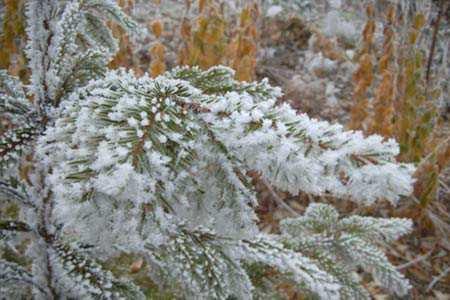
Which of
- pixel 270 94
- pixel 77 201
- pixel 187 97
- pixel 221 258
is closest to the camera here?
pixel 77 201

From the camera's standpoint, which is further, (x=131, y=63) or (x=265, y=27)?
(x=265, y=27)

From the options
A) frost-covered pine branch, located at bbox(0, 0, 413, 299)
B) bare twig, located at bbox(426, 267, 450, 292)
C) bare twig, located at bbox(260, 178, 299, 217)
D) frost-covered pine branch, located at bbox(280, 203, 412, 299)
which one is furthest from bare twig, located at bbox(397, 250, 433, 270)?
frost-covered pine branch, located at bbox(0, 0, 413, 299)

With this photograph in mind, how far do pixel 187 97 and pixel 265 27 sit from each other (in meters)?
3.57

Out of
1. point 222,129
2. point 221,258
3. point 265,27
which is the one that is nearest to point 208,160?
point 222,129

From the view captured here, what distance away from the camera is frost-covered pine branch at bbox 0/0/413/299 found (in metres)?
0.61

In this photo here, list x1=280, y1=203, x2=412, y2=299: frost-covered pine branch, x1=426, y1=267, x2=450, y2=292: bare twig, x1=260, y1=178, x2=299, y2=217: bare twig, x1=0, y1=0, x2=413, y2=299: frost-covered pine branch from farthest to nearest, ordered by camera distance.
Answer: x1=260, y1=178, x2=299, y2=217: bare twig
x1=426, y1=267, x2=450, y2=292: bare twig
x1=280, y1=203, x2=412, y2=299: frost-covered pine branch
x1=0, y1=0, x2=413, y2=299: frost-covered pine branch

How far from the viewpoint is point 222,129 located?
668 millimetres

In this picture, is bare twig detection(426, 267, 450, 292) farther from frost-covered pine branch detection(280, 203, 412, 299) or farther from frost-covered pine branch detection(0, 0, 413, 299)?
frost-covered pine branch detection(0, 0, 413, 299)

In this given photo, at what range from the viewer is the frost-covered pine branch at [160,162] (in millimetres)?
607

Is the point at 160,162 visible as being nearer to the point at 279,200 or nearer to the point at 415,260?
the point at 279,200

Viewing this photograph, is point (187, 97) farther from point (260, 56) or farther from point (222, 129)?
point (260, 56)

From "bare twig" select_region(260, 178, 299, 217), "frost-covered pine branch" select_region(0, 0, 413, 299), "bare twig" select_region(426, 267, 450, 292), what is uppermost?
"frost-covered pine branch" select_region(0, 0, 413, 299)

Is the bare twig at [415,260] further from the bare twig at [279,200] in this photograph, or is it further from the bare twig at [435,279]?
the bare twig at [279,200]

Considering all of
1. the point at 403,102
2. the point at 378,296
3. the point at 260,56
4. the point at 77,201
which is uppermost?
the point at 77,201
